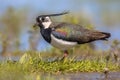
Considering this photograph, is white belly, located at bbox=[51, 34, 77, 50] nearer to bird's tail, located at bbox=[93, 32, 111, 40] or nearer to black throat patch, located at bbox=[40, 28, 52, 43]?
black throat patch, located at bbox=[40, 28, 52, 43]

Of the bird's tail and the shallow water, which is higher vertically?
the bird's tail

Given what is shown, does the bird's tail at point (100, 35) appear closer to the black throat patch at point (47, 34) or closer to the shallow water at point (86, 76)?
the black throat patch at point (47, 34)

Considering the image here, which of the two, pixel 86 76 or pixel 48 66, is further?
pixel 48 66

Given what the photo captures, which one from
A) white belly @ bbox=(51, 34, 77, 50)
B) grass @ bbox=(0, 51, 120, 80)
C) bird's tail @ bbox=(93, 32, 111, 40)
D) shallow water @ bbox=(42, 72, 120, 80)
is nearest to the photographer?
shallow water @ bbox=(42, 72, 120, 80)

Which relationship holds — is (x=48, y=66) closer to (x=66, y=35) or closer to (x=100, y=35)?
(x=66, y=35)

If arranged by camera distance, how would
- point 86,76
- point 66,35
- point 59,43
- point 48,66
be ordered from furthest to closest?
point 66,35 → point 59,43 → point 48,66 → point 86,76

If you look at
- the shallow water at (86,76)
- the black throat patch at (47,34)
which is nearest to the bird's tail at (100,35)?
the black throat patch at (47,34)

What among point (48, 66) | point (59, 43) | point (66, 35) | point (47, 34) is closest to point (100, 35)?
point (66, 35)

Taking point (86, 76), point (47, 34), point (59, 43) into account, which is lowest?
point (86, 76)

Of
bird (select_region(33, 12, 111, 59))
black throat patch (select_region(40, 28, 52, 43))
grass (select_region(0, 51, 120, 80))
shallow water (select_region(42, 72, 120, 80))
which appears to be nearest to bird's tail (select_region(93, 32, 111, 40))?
bird (select_region(33, 12, 111, 59))

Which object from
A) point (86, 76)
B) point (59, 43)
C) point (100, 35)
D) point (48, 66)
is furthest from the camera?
point (100, 35)

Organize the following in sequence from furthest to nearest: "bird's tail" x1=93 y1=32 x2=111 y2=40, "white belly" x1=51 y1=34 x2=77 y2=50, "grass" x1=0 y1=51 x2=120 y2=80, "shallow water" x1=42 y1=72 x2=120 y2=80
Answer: "bird's tail" x1=93 y1=32 x2=111 y2=40, "white belly" x1=51 y1=34 x2=77 y2=50, "grass" x1=0 y1=51 x2=120 y2=80, "shallow water" x1=42 y1=72 x2=120 y2=80

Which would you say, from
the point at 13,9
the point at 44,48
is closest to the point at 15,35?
the point at 13,9

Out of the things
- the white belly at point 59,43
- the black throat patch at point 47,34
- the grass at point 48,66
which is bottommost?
the grass at point 48,66
